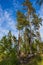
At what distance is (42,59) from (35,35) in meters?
22.9

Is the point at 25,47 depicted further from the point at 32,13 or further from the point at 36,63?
the point at 36,63

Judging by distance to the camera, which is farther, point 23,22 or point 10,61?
point 23,22

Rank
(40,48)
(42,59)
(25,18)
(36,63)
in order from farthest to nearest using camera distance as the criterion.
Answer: (40,48)
(25,18)
(42,59)
(36,63)

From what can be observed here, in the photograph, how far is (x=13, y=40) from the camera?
5034cm

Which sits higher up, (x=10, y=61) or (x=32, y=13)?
(x=32, y=13)

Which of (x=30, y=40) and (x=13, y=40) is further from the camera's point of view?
(x=13, y=40)

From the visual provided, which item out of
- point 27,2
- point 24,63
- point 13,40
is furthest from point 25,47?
point 24,63

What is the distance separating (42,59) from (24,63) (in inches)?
107

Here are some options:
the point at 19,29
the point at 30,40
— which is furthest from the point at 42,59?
the point at 19,29

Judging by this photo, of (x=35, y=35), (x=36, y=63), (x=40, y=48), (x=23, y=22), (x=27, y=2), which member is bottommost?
(x=36, y=63)

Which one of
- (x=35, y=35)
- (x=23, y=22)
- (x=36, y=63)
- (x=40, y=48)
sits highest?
(x=23, y=22)

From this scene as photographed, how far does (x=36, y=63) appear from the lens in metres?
23.8

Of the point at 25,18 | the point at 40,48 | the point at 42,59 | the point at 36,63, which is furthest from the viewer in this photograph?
the point at 40,48

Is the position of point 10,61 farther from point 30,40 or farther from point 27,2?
point 27,2
